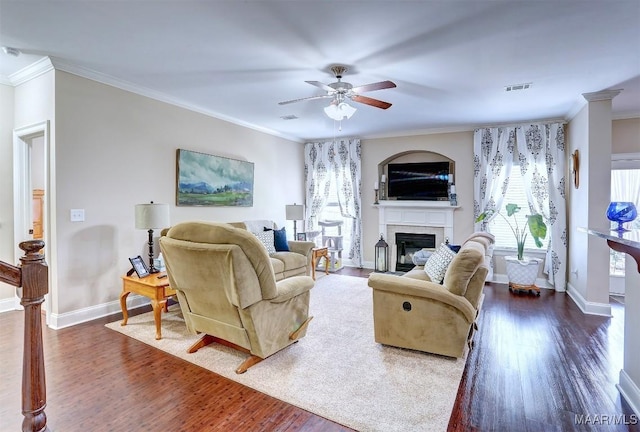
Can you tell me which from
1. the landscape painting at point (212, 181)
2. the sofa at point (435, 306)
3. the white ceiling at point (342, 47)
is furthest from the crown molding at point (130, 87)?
the sofa at point (435, 306)

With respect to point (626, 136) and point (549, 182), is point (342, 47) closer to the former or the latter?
point (549, 182)

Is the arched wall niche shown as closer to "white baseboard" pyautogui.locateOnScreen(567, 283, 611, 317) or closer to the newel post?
"white baseboard" pyautogui.locateOnScreen(567, 283, 611, 317)

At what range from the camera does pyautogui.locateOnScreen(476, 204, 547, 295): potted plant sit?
4918 mm

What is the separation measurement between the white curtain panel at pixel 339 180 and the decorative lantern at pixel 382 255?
52cm

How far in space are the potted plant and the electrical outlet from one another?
18.2 feet

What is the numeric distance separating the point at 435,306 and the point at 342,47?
7.84 ft

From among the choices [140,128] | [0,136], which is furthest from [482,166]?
[0,136]

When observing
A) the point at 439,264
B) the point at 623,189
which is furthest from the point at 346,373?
the point at 623,189

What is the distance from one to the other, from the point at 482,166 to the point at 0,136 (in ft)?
22.5

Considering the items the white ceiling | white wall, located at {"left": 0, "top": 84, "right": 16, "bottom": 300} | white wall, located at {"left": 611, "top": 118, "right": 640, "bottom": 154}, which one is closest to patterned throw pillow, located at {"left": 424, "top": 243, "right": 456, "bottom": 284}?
the white ceiling

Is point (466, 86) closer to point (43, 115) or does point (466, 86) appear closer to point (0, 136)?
point (43, 115)

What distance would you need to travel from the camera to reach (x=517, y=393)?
2324 millimetres

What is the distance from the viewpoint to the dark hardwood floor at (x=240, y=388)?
2012 millimetres

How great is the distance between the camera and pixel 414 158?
6.49 metres
